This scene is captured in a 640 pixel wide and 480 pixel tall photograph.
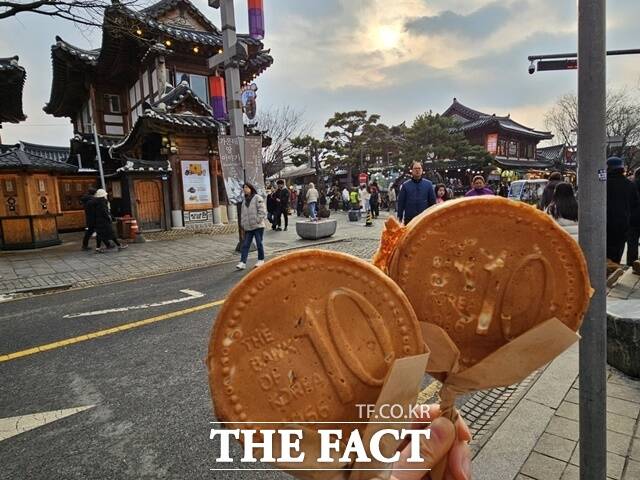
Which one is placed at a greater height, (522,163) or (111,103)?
(111,103)

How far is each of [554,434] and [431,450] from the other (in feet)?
6.03

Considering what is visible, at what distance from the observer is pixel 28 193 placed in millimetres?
12148

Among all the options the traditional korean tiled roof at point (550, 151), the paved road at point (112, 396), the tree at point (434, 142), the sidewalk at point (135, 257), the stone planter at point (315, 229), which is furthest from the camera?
the traditional korean tiled roof at point (550, 151)

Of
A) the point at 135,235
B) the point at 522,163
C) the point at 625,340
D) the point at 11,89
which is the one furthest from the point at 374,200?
the point at 522,163

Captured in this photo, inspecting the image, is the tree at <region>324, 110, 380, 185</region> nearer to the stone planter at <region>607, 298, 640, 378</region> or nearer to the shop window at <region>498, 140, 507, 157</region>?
the shop window at <region>498, 140, 507, 157</region>

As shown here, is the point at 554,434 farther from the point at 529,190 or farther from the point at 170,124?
the point at 529,190

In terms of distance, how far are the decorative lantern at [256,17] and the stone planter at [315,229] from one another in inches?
228

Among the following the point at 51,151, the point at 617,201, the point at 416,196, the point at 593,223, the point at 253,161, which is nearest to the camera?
the point at 593,223

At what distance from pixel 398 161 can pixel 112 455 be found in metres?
29.5

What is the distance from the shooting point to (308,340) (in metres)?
0.86

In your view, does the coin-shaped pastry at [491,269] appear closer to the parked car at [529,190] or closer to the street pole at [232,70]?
the street pole at [232,70]

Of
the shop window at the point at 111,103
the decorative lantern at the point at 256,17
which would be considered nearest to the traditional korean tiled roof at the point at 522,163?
the decorative lantern at the point at 256,17

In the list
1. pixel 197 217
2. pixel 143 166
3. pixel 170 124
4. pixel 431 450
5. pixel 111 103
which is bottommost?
pixel 431 450

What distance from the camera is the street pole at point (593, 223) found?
1578 millimetres
